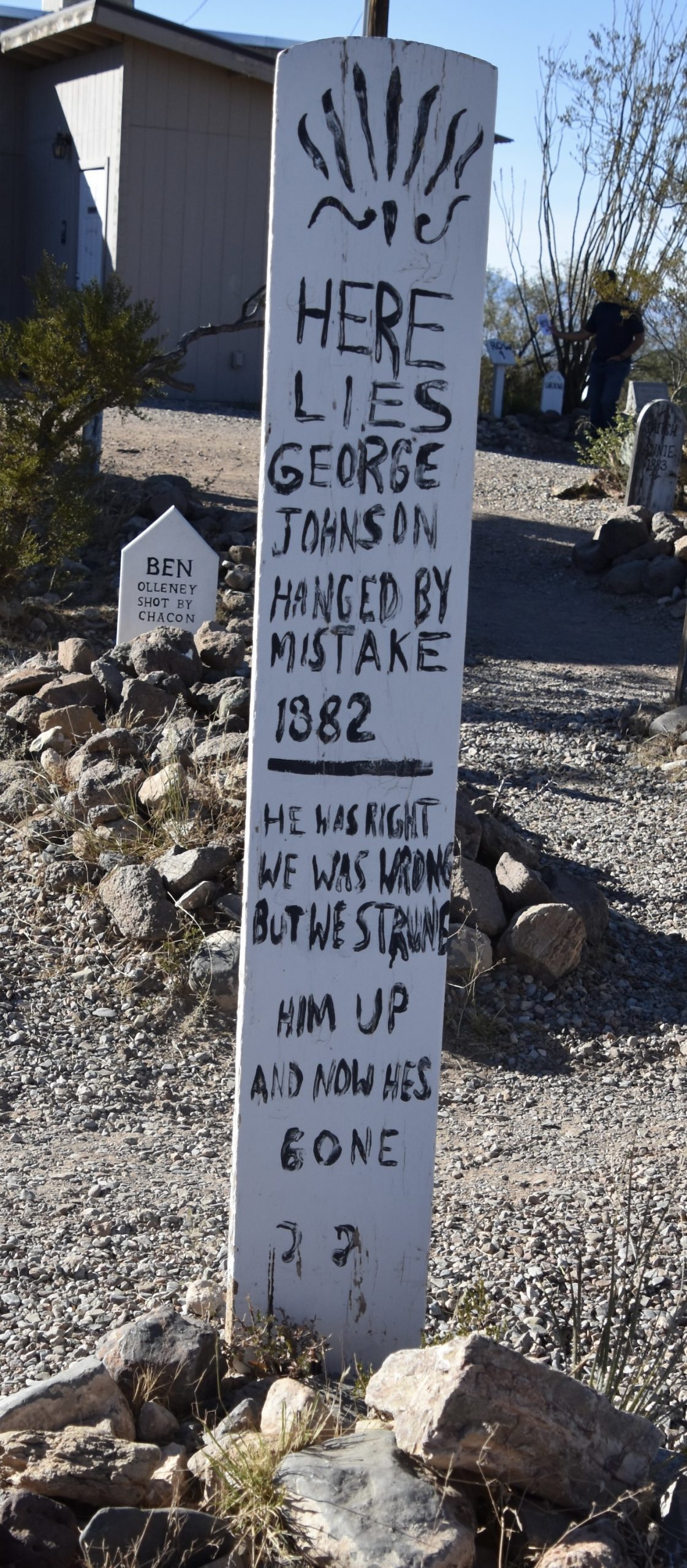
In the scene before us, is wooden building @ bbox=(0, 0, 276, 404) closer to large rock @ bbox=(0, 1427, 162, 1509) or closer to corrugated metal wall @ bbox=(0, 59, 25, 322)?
corrugated metal wall @ bbox=(0, 59, 25, 322)

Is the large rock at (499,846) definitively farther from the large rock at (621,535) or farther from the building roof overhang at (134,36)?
the building roof overhang at (134,36)

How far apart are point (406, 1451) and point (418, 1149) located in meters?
0.64

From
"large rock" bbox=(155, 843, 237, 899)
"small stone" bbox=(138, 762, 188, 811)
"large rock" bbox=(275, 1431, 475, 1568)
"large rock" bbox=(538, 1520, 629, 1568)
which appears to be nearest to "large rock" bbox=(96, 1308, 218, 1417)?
"large rock" bbox=(275, 1431, 475, 1568)

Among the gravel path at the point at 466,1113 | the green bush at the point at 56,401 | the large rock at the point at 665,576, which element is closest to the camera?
the gravel path at the point at 466,1113

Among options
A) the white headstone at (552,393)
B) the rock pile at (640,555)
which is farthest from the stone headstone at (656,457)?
the white headstone at (552,393)

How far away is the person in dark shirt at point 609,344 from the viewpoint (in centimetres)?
1552

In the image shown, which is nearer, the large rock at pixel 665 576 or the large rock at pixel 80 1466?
the large rock at pixel 80 1466

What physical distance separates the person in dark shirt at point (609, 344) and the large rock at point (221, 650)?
898 cm

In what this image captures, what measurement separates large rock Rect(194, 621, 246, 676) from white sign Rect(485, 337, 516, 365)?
13.6 meters

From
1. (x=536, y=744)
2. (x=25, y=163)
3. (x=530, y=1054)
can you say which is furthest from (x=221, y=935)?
(x=25, y=163)

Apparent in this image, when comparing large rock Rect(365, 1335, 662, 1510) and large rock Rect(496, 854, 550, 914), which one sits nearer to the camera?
large rock Rect(365, 1335, 662, 1510)

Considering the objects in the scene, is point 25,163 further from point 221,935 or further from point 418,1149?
point 418,1149

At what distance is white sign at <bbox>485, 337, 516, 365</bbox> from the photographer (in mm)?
19328

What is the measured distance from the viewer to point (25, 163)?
1909 cm
